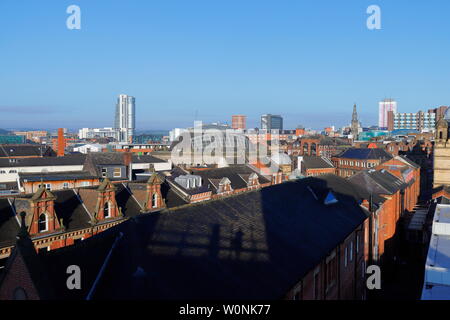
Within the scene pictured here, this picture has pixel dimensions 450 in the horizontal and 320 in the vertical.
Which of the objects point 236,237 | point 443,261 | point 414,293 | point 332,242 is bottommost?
point 414,293

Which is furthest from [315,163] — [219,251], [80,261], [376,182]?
[80,261]

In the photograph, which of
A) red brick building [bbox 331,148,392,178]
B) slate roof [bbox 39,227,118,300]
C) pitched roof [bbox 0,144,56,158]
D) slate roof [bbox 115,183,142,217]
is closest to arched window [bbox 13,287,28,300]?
slate roof [bbox 39,227,118,300]

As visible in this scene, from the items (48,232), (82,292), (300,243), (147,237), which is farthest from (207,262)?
(48,232)

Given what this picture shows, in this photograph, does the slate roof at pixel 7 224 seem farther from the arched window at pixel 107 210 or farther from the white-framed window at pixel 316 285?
the white-framed window at pixel 316 285

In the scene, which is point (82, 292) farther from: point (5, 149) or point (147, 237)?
point (5, 149)

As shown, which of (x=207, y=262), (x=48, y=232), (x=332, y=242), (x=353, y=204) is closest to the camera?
(x=207, y=262)

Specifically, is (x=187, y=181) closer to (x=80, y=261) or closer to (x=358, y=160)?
(x=80, y=261)

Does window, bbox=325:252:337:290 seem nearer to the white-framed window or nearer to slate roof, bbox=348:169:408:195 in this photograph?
the white-framed window
